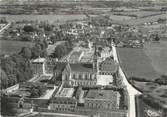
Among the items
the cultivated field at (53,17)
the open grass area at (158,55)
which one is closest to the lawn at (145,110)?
the open grass area at (158,55)

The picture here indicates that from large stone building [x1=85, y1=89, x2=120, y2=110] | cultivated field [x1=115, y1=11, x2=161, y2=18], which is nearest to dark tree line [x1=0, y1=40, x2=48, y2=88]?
large stone building [x1=85, y1=89, x2=120, y2=110]

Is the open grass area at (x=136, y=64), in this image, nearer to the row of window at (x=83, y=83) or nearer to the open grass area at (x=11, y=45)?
the row of window at (x=83, y=83)

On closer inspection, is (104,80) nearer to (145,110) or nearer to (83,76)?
(83,76)

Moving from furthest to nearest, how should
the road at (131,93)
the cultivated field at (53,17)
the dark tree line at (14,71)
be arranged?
the cultivated field at (53,17) → the dark tree line at (14,71) → the road at (131,93)

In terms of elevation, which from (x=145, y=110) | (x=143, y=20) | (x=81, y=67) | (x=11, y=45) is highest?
(x=143, y=20)

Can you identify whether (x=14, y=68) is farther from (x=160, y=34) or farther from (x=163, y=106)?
(x=160, y=34)

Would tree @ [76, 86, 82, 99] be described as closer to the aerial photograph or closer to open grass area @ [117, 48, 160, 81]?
the aerial photograph

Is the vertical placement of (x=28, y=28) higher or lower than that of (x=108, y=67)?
higher

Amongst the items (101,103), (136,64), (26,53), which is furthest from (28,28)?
(101,103)
